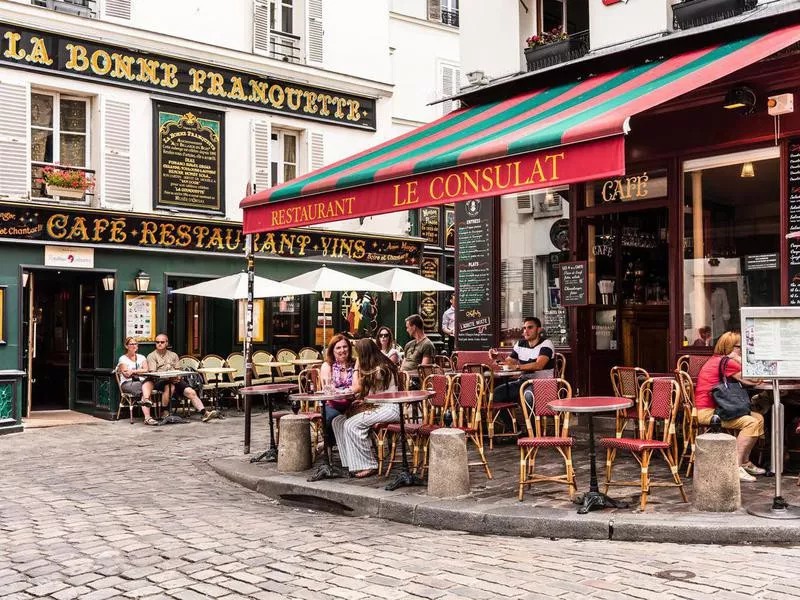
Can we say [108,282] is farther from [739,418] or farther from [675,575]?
[675,575]

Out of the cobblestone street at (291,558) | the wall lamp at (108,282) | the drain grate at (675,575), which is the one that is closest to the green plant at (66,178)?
the wall lamp at (108,282)

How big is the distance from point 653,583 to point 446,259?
1595cm

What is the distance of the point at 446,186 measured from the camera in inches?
278

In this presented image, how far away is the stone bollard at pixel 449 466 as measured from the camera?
270 inches

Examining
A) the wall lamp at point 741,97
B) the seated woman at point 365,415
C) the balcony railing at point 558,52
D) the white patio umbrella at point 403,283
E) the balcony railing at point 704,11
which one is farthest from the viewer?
the white patio umbrella at point 403,283

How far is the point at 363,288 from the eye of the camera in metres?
14.9

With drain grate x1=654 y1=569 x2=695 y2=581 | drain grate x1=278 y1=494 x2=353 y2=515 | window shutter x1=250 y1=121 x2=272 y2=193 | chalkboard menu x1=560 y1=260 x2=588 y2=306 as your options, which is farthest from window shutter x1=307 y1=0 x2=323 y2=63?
drain grate x1=654 y1=569 x2=695 y2=581

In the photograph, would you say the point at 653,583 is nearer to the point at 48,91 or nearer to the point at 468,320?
the point at 468,320

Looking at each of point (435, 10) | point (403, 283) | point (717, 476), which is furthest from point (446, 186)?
point (435, 10)

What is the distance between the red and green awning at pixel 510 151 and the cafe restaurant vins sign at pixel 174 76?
21.2ft

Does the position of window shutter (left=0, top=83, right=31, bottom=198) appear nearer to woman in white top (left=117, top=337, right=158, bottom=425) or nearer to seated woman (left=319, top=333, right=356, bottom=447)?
woman in white top (left=117, top=337, right=158, bottom=425)

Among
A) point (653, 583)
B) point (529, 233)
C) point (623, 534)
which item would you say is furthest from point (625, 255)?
point (653, 583)

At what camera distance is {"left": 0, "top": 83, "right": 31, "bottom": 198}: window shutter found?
13438 mm

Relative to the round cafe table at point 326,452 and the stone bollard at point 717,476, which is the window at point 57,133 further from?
the stone bollard at point 717,476
